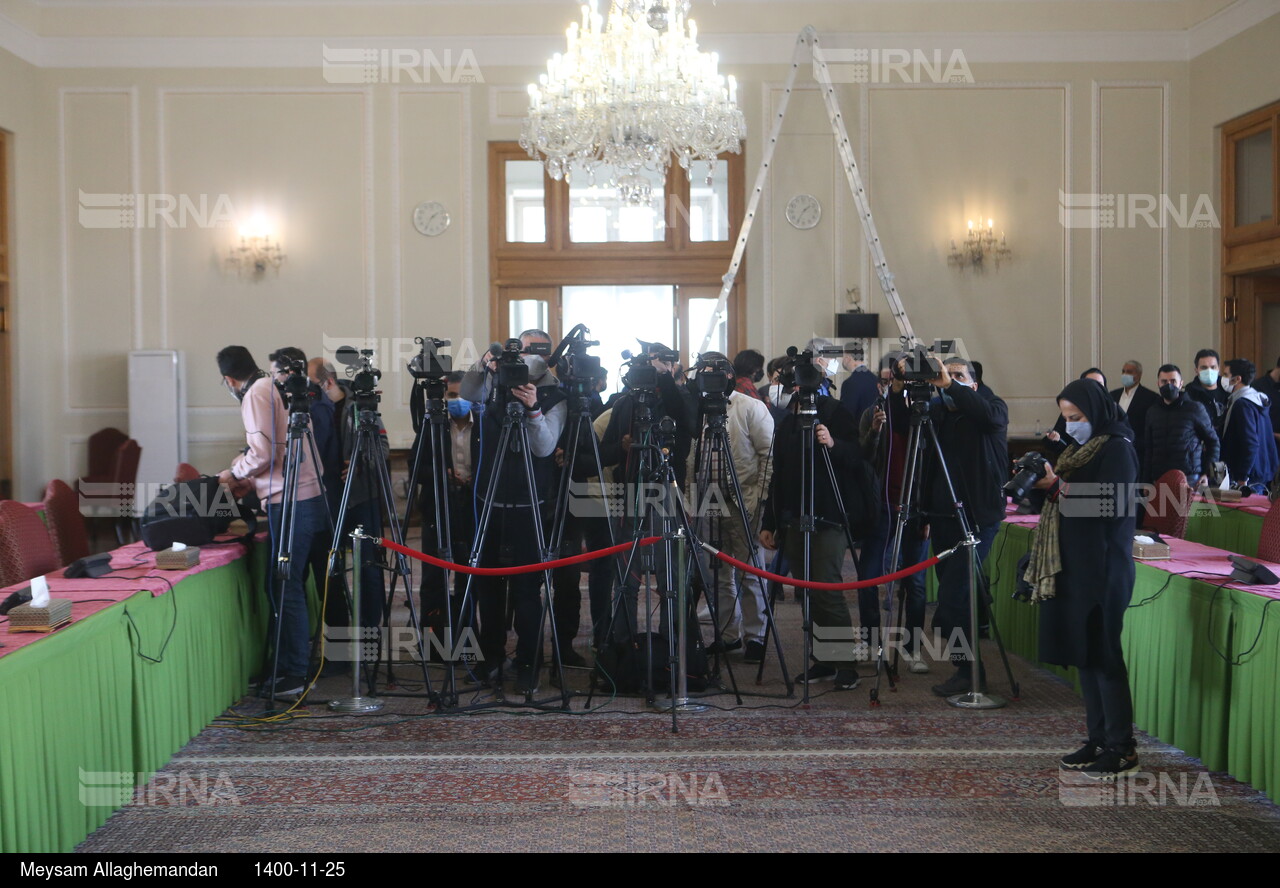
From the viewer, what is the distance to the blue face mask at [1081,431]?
3.45 metres

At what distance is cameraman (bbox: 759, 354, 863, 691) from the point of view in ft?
15.1

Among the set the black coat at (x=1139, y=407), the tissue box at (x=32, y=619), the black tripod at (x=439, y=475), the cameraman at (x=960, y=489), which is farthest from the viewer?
the black coat at (x=1139, y=407)

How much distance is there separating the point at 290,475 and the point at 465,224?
579 centimetres

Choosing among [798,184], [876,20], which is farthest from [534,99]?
[876,20]

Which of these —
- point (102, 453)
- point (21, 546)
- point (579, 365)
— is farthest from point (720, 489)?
point (102, 453)

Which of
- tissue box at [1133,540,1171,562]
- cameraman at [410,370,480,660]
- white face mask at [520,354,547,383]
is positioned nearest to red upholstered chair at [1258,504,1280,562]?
tissue box at [1133,540,1171,562]

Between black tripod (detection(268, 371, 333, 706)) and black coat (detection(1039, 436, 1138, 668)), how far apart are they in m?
2.89

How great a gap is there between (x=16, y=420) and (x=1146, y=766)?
9.33 metres

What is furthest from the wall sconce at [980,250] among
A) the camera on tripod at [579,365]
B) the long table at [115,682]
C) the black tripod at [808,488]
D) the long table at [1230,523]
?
the long table at [115,682]

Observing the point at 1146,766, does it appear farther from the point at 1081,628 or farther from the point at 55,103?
the point at 55,103

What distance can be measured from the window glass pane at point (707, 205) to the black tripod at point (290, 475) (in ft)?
19.7

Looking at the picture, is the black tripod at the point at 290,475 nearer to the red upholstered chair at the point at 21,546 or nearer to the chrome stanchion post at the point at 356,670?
the chrome stanchion post at the point at 356,670

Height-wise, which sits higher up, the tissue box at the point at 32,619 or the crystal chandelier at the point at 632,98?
the crystal chandelier at the point at 632,98

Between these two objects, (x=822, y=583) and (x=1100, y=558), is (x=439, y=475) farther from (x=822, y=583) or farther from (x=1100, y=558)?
(x=1100, y=558)
